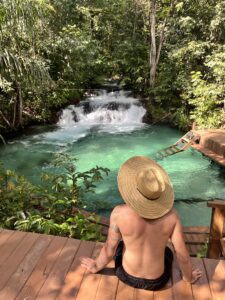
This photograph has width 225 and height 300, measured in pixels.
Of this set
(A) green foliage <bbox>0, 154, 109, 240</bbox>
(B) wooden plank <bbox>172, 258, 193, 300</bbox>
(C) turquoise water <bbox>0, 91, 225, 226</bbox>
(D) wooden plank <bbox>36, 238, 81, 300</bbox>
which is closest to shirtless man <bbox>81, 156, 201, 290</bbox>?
(B) wooden plank <bbox>172, 258, 193, 300</bbox>

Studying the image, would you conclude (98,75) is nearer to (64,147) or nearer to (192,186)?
(64,147)

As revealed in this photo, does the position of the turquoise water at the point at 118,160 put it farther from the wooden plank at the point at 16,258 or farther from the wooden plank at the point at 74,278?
the wooden plank at the point at 74,278

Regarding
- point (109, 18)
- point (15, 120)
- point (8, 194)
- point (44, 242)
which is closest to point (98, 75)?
point (109, 18)

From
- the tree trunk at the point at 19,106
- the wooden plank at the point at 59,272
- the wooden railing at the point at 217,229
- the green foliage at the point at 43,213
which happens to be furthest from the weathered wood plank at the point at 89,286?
the tree trunk at the point at 19,106

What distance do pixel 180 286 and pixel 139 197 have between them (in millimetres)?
1021

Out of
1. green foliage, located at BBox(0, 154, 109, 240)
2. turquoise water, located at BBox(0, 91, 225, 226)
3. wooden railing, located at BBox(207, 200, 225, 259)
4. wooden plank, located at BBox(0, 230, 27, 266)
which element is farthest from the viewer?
turquoise water, located at BBox(0, 91, 225, 226)

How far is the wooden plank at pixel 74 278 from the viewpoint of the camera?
2467 millimetres

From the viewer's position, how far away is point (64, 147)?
11.7 m

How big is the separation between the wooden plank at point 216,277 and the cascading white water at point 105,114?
11905 mm

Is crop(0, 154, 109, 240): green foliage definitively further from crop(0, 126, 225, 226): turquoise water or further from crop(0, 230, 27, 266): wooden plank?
crop(0, 126, 225, 226): turquoise water

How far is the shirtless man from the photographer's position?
2104 mm

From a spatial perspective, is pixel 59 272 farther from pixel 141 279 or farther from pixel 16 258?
pixel 141 279

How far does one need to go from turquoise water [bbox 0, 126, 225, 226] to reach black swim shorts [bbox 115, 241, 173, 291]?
159 inches

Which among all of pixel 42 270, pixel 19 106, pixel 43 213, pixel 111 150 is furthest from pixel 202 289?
pixel 19 106
